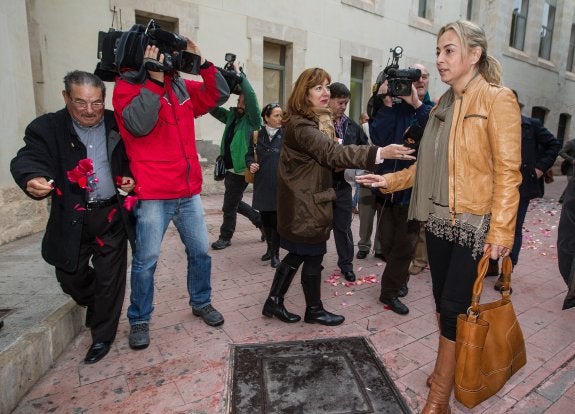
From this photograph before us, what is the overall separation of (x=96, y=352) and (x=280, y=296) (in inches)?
56.5

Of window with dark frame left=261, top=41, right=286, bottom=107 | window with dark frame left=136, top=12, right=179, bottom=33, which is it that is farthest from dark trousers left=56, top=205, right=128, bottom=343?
window with dark frame left=261, top=41, right=286, bottom=107

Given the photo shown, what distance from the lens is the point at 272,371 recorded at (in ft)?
8.69

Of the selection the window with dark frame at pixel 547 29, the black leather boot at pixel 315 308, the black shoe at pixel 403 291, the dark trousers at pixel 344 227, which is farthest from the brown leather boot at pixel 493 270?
the window with dark frame at pixel 547 29

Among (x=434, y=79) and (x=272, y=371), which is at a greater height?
(x=434, y=79)

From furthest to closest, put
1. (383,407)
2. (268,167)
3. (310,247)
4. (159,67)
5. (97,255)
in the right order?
(268,167) → (310,247) → (97,255) → (159,67) → (383,407)

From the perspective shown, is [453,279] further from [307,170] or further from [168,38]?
[168,38]

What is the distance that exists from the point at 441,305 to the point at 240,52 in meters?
8.14

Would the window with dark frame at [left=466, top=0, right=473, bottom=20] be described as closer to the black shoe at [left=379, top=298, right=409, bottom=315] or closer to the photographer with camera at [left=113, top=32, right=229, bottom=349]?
the black shoe at [left=379, top=298, right=409, bottom=315]

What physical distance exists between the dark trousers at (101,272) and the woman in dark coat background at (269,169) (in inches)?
73.5

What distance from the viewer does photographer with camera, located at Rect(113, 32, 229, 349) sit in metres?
2.57

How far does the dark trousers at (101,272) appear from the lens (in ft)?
9.03

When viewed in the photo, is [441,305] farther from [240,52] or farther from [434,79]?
[434,79]

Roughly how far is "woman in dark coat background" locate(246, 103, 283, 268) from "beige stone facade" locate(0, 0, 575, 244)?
3.26 meters

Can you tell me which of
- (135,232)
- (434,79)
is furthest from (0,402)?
(434,79)
